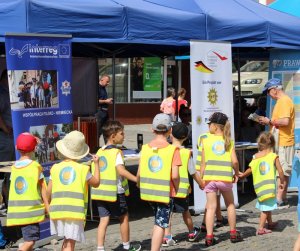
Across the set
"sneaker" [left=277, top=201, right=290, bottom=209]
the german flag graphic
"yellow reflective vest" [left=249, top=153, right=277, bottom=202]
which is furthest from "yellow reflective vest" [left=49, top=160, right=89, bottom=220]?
"sneaker" [left=277, top=201, right=290, bottom=209]

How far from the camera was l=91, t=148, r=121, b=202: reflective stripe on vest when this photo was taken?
696 centimetres

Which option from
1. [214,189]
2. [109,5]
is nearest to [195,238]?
[214,189]

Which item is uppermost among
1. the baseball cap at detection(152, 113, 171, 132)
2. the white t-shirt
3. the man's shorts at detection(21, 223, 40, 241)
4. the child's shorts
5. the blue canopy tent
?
the blue canopy tent

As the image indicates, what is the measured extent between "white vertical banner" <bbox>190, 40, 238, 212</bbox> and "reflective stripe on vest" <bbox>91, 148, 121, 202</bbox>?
224 centimetres

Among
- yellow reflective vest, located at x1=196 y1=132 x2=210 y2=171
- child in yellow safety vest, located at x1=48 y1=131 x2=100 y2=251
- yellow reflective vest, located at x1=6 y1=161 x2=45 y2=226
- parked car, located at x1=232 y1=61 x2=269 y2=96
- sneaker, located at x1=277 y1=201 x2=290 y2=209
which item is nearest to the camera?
child in yellow safety vest, located at x1=48 y1=131 x2=100 y2=251

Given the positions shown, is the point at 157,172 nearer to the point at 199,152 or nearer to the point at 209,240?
the point at 209,240

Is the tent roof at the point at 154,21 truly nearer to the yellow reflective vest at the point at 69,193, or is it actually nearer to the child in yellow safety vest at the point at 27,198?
the child in yellow safety vest at the point at 27,198

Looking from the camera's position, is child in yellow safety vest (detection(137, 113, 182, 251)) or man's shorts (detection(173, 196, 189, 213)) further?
man's shorts (detection(173, 196, 189, 213))

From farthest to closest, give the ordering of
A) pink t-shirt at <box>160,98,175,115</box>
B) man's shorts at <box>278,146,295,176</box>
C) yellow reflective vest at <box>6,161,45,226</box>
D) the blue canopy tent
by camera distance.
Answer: pink t-shirt at <box>160,98,175,115</box> < the blue canopy tent < man's shorts at <box>278,146,295,176</box> < yellow reflective vest at <box>6,161,45,226</box>

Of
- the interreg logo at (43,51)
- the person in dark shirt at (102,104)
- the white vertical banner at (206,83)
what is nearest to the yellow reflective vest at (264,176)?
the white vertical banner at (206,83)

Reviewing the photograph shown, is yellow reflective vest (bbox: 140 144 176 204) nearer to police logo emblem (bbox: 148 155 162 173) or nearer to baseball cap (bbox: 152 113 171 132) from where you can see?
police logo emblem (bbox: 148 155 162 173)

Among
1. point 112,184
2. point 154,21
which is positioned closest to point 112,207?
point 112,184

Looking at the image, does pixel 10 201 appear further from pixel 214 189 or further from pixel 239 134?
pixel 239 134

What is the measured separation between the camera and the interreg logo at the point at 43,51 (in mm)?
7078
